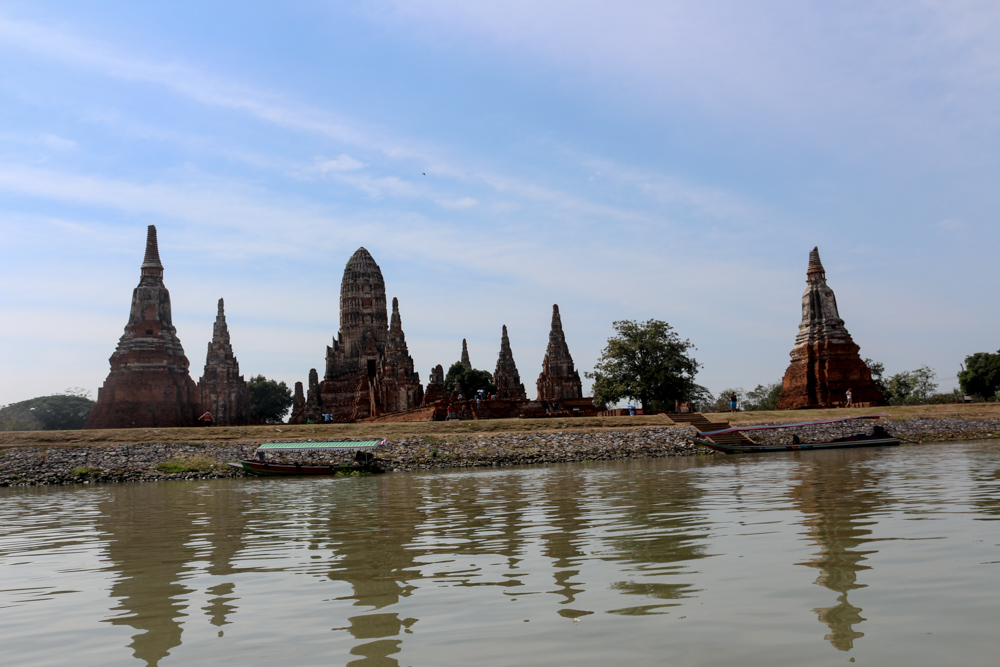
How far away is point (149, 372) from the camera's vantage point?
47906mm

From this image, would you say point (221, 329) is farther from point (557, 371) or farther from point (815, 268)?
point (815, 268)

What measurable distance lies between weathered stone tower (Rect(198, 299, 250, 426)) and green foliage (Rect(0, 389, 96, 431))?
22.4 metres

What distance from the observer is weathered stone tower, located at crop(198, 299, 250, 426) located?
214 ft

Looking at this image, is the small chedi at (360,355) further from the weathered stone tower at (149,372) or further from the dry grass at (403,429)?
the dry grass at (403,429)

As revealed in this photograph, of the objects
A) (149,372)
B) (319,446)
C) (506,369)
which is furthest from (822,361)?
(149,372)

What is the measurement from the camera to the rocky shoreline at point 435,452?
29203mm

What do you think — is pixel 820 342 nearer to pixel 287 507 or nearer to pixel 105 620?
pixel 287 507

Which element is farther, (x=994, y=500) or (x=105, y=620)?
(x=994, y=500)

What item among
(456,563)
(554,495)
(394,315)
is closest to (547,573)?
(456,563)

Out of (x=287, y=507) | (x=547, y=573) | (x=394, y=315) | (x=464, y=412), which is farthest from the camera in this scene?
(x=394, y=315)

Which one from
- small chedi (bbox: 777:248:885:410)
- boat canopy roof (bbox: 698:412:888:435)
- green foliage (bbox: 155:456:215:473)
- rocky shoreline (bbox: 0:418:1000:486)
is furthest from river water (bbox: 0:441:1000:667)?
small chedi (bbox: 777:248:885:410)

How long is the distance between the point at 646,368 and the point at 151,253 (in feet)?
108

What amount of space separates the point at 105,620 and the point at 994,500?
10.6 meters

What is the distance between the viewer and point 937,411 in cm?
4059
